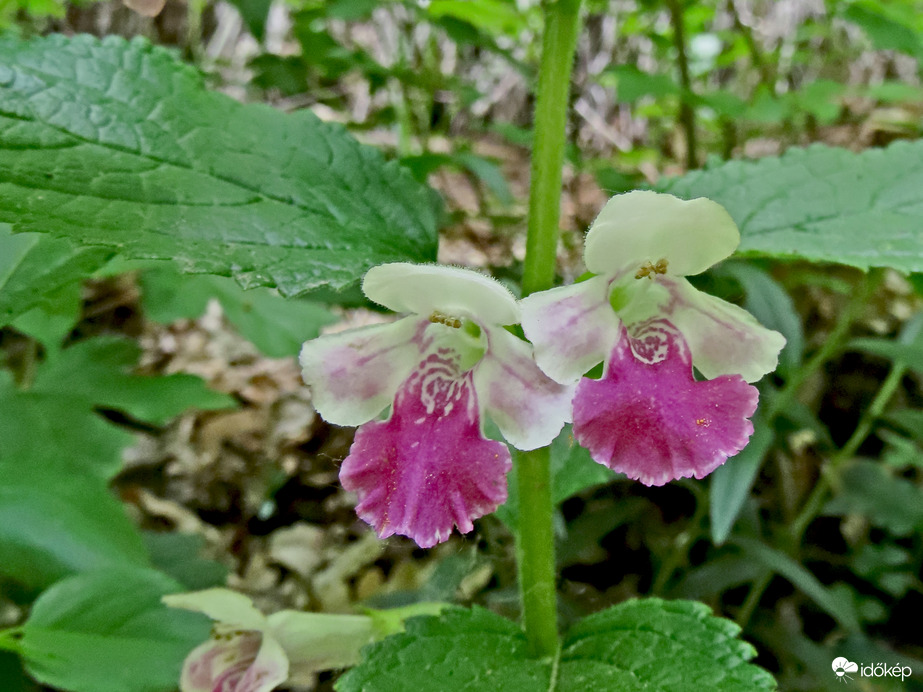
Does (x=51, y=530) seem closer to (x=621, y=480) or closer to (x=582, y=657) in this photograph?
(x=582, y=657)

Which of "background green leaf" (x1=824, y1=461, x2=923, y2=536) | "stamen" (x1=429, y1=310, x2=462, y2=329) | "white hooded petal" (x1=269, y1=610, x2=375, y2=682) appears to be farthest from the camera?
"background green leaf" (x1=824, y1=461, x2=923, y2=536)

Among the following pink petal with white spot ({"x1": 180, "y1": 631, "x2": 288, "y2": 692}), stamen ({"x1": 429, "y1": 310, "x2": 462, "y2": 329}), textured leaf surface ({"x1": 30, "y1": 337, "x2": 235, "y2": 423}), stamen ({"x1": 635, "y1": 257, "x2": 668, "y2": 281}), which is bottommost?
pink petal with white spot ({"x1": 180, "y1": 631, "x2": 288, "y2": 692})

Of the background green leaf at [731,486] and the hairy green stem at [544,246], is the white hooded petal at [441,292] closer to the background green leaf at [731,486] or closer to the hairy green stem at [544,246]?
the hairy green stem at [544,246]

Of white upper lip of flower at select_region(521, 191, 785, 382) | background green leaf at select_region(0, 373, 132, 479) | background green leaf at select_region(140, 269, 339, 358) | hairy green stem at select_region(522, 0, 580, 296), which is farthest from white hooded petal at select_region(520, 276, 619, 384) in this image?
background green leaf at select_region(140, 269, 339, 358)

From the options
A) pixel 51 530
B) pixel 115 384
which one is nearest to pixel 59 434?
pixel 115 384

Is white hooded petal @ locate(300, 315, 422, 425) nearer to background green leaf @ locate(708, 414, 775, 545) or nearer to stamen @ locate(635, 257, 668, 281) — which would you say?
stamen @ locate(635, 257, 668, 281)
